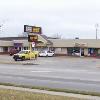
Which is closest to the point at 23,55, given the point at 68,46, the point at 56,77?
the point at 68,46

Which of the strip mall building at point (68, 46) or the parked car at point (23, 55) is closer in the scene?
the parked car at point (23, 55)

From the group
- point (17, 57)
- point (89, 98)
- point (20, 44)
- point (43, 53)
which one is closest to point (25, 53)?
point (17, 57)

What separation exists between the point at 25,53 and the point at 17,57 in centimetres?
242

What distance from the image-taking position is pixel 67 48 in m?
92.4

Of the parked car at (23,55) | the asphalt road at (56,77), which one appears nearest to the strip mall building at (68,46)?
the parked car at (23,55)

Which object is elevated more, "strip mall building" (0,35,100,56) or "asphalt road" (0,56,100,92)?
"strip mall building" (0,35,100,56)

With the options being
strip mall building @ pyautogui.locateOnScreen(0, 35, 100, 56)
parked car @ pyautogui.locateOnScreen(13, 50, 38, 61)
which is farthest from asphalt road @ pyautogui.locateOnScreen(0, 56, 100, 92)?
strip mall building @ pyautogui.locateOnScreen(0, 35, 100, 56)

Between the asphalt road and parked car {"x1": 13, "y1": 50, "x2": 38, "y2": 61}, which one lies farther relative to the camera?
parked car {"x1": 13, "y1": 50, "x2": 38, "y2": 61}

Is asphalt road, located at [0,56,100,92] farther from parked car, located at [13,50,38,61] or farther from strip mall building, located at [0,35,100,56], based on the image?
strip mall building, located at [0,35,100,56]

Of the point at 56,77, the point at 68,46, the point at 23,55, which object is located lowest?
the point at 56,77

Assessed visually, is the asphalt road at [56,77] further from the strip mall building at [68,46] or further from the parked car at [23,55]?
the strip mall building at [68,46]

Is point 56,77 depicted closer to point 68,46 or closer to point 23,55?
point 23,55

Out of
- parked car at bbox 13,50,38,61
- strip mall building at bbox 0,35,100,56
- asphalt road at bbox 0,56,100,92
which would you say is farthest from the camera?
strip mall building at bbox 0,35,100,56

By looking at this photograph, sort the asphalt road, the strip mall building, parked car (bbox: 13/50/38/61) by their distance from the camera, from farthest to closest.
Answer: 1. the strip mall building
2. parked car (bbox: 13/50/38/61)
3. the asphalt road
